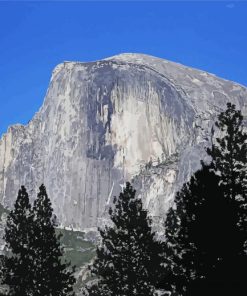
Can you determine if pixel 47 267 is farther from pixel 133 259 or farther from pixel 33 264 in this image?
pixel 133 259

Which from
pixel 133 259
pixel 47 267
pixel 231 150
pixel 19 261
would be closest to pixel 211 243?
pixel 231 150

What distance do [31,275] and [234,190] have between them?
25.9m

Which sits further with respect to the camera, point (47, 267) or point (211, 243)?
point (47, 267)

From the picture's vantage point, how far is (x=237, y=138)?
149 feet

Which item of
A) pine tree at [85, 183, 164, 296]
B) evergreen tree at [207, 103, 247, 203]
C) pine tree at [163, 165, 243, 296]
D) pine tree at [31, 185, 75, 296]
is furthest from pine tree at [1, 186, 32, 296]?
pine tree at [163, 165, 243, 296]

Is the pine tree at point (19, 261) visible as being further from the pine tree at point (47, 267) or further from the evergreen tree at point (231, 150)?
the evergreen tree at point (231, 150)

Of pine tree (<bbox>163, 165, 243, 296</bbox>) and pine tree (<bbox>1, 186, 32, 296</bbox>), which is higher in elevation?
pine tree (<bbox>1, 186, 32, 296</bbox>)

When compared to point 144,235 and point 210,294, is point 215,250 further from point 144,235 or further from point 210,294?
point 144,235

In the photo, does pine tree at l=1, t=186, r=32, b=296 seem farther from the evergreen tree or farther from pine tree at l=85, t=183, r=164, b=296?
the evergreen tree

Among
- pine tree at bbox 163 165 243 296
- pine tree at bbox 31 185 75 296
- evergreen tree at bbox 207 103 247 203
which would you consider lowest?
pine tree at bbox 163 165 243 296

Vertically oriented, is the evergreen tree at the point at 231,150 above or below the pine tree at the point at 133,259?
above

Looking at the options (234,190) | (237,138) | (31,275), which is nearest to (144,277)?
(31,275)

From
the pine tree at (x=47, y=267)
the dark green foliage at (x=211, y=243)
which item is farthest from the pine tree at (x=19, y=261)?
the dark green foliage at (x=211, y=243)

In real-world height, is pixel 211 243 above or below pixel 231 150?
below
